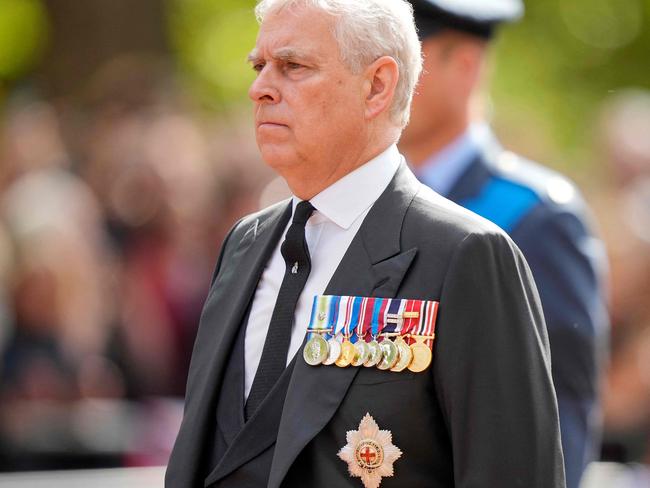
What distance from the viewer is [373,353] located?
292 centimetres

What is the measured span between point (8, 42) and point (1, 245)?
11024 mm

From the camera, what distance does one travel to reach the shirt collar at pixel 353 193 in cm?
317

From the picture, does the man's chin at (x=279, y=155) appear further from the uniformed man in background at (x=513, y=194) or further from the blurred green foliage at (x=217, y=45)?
the blurred green foliage at (x=217, y=45)

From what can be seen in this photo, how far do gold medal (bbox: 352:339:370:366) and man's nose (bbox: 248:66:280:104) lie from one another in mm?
629

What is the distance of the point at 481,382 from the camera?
283 cm

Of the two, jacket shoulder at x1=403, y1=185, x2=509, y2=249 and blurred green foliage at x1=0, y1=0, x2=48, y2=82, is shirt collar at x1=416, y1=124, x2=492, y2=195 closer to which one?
jacket shoulder at x1=403, y1=185, x2=509, y2=249

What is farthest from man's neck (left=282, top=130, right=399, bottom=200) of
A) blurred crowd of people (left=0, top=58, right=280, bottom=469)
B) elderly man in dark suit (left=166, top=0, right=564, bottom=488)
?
blurred crowd of people (left=0, top=58, right=280, bottom=469)

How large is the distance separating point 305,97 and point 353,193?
257 mm

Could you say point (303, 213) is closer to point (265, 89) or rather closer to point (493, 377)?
point (265, 89)

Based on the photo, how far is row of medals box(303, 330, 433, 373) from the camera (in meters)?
2.87

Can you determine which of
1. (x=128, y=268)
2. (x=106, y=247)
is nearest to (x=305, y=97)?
(x=128, y=268)

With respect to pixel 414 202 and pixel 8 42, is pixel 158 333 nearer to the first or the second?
pixel 414 202

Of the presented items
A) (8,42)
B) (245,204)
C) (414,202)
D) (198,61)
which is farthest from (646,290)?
(198,61)

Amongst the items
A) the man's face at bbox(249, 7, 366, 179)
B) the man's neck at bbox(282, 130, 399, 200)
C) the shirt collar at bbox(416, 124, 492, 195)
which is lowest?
the man's neck at bbox(282, 130, 399, 200)
